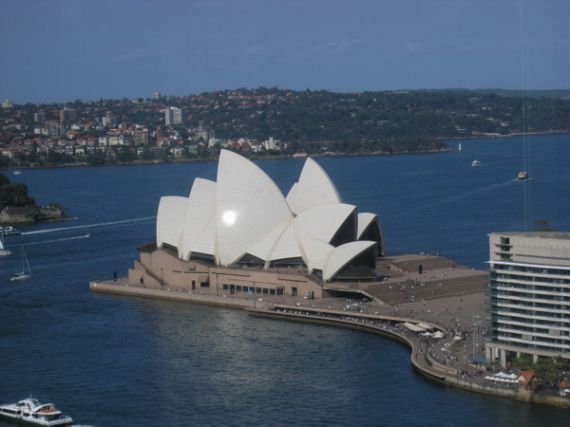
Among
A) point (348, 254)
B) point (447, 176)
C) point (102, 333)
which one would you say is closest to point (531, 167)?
point (447, 176)

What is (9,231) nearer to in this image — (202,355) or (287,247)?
(287,247)

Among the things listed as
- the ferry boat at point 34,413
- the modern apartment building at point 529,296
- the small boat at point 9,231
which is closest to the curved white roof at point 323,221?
the modern apartment building at point 529,296

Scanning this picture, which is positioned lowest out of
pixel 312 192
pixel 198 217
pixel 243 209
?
pixel 198 217

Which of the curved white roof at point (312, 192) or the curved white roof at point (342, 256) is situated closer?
the curved white roof at point (342, 256)

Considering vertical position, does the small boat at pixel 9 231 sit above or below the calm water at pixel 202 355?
above

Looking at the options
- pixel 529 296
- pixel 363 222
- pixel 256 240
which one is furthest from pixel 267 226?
pixel 529 296

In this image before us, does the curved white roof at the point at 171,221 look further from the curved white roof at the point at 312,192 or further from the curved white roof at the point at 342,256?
the curved white roof at the point at 342,256

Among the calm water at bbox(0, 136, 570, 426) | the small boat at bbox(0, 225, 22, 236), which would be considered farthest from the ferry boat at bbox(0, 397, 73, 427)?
the small boat at bbox(0, 225, 22, 236)
